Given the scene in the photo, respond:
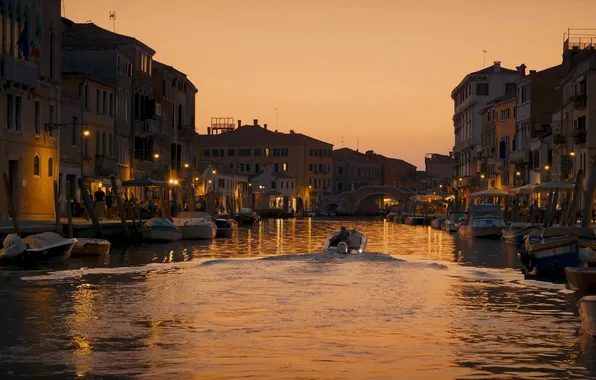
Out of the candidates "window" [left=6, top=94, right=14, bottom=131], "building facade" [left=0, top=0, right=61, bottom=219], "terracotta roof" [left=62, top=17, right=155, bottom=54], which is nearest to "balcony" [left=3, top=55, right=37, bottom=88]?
"building facade" [left=0, top=0, right=61, bottom=219]

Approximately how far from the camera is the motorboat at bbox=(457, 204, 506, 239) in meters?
69.6

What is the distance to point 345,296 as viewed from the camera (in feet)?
91.5

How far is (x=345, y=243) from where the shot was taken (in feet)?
149

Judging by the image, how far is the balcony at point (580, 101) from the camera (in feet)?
241

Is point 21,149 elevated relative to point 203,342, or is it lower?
elevated

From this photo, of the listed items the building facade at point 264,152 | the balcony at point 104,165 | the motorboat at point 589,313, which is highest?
the building facade at point 264,152

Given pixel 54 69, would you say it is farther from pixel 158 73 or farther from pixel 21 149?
pixel 158 73

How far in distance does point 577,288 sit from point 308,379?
13.3 metres

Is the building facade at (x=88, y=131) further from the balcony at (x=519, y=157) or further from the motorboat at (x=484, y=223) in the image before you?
the balcony at (x=519, y=157)

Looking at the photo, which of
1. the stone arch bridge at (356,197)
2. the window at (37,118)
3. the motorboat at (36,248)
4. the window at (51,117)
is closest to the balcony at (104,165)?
the window at (51,117)

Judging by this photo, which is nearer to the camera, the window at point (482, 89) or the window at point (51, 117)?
the window at point (51, 117)

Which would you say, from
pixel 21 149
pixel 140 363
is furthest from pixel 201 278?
pixel 21 149

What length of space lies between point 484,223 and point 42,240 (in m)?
37.9

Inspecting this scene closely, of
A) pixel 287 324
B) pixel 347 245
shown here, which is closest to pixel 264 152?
pixel 347 245
